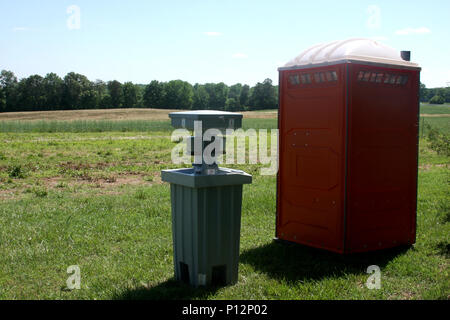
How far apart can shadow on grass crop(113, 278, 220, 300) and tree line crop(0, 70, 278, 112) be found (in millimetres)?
68307

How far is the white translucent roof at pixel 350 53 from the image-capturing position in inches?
197

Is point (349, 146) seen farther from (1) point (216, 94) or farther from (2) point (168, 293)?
(1) point (216, 94)

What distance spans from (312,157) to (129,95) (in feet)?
292

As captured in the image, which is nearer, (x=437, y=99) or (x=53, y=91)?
(x=437, y=99)

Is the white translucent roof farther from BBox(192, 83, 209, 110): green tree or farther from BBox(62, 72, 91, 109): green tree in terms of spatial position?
BBox(192, 83, 209, 110): green tree

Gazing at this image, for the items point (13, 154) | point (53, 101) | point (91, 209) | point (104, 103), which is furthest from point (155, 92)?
point (91, 209)

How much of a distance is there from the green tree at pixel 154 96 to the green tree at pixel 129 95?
111 inches

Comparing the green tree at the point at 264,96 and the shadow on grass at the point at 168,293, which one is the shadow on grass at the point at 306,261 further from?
the green tree at the point at 264,96

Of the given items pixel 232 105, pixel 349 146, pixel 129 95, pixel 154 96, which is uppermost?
pixel 129 95

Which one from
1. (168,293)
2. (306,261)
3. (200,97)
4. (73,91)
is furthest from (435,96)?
(168,293)

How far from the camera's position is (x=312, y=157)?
209 inches

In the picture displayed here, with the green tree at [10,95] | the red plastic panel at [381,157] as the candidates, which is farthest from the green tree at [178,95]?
the red plastic panel at [381,157]
